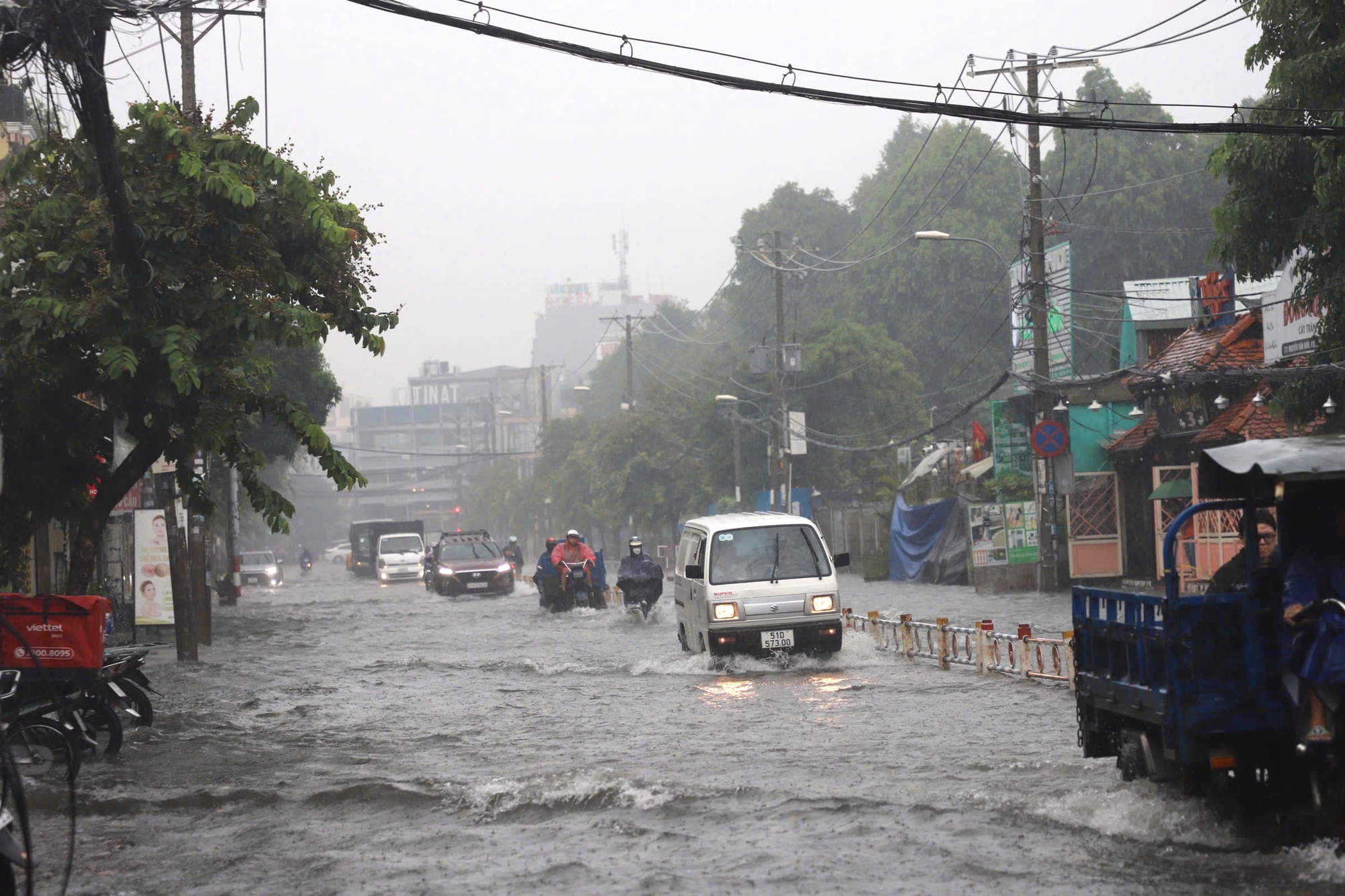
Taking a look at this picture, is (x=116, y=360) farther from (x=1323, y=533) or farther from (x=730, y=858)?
(x=1323, y=533)

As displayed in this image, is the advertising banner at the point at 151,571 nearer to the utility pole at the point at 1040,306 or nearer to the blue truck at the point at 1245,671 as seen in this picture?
the utility pole at the point at 1040,306

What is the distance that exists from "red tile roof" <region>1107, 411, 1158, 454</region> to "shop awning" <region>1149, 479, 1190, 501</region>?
3.11 m

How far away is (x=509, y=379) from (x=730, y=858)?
160141 millimetres

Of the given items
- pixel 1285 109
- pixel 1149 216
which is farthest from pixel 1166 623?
pixel 1149 216

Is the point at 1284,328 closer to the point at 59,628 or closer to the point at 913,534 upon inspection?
the point at 913,534

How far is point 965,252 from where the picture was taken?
62.8m

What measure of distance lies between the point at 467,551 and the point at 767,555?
77.9 ft

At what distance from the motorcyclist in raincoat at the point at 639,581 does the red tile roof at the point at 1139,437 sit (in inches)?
393

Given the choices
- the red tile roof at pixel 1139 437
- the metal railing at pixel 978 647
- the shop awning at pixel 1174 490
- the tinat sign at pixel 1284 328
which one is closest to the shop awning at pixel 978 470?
the red tile roof at pixel 1139 437

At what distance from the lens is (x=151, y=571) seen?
22.4 metres

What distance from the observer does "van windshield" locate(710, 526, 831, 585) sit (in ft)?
56.3

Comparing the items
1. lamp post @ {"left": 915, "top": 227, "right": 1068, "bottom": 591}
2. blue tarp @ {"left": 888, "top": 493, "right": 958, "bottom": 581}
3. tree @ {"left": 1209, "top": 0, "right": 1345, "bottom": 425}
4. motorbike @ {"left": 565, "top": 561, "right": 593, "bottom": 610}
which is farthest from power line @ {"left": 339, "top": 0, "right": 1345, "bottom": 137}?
blue tarp @ {"left": 888, "top": 493, "right": 958, "bottom": 581}

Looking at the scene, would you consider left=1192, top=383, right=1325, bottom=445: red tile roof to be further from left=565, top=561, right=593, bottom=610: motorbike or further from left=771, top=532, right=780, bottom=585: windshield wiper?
left=565, top=561, right=593, bottom=610: motorbike

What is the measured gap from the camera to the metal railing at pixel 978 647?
1518 centimetres
